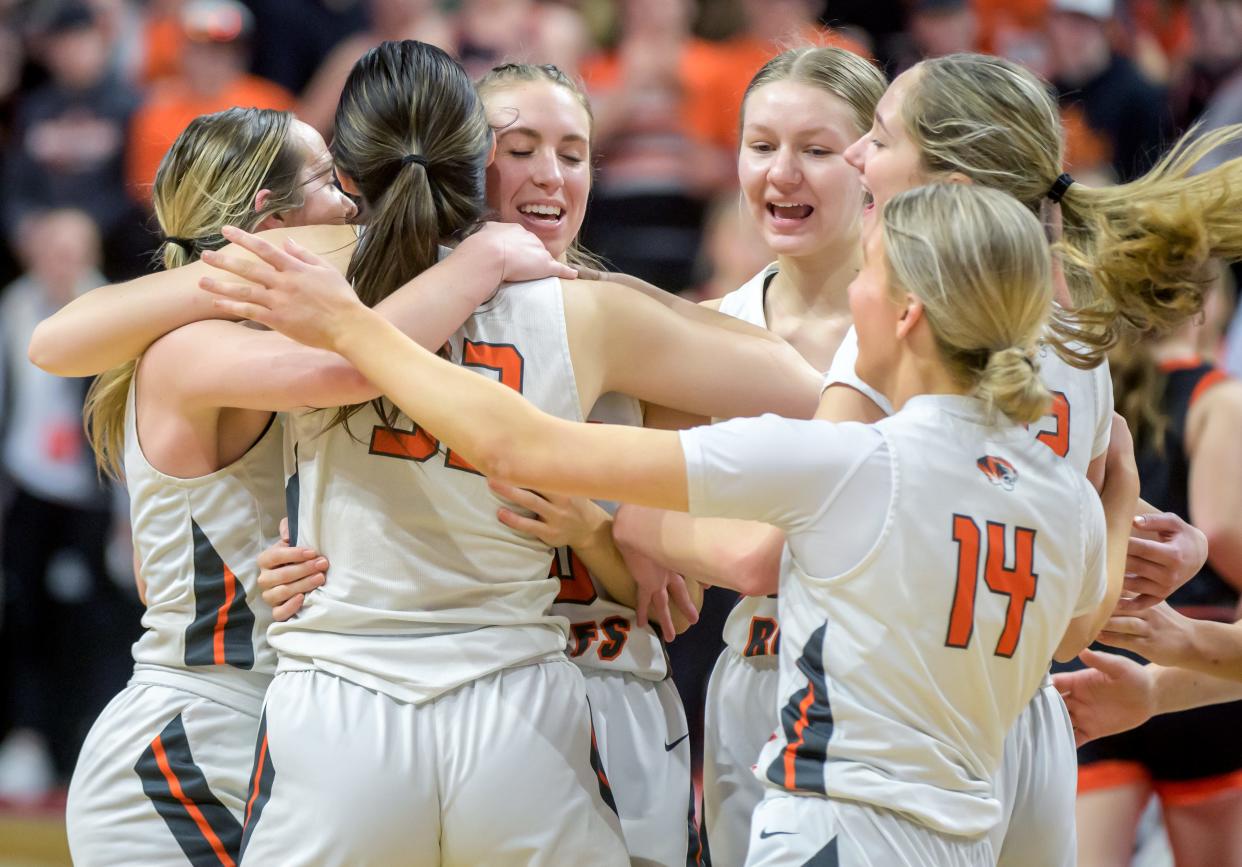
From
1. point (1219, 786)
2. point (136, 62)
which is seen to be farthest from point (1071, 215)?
point (136, 62)

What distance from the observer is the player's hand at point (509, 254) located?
8.95ft

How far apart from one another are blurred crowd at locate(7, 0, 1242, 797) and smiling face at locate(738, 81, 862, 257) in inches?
127

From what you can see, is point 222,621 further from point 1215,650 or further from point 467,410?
point 1215,650

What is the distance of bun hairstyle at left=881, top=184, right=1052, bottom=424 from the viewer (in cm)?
238

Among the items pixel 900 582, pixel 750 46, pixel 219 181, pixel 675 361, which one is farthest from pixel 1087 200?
pixel 750 46

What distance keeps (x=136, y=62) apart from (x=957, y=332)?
7.26 metres

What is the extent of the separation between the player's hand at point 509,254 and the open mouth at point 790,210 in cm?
97

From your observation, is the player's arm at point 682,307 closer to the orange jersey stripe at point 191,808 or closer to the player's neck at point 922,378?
the player's neck at point 922,378

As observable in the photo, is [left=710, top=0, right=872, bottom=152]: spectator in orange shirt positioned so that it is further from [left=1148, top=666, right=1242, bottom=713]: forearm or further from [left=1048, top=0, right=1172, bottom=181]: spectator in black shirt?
[left=1148, top=666, right=1242, bottom=713]: forearm

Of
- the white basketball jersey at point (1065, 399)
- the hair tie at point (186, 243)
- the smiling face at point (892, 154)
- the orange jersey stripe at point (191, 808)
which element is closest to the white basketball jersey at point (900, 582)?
the white basketball jersey at point (1065, 399)

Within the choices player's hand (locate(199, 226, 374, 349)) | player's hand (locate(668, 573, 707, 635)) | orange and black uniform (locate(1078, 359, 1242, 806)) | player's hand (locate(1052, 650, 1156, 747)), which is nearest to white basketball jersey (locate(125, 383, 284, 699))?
player's hand (locate(199, 226, 374, 349))

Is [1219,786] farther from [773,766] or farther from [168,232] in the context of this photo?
[168,232]

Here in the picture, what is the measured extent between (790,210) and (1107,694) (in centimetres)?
139

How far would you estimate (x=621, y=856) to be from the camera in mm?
2723
